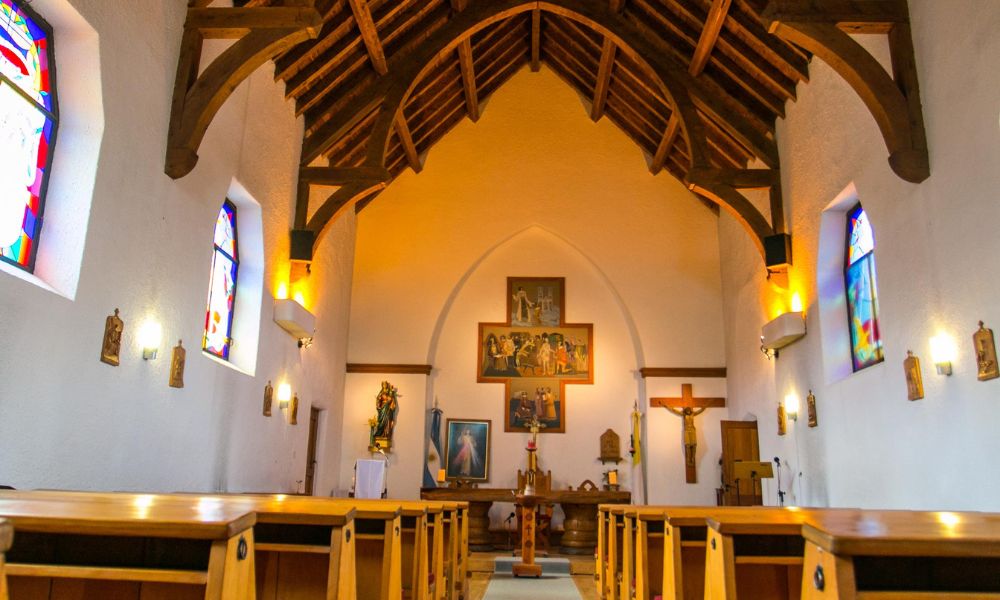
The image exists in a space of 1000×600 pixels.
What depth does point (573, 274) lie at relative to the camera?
1219cm

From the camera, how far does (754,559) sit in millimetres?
2305

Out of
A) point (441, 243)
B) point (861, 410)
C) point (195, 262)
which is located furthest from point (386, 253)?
point (861, 410)

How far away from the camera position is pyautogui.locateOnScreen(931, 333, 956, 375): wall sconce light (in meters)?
5.23

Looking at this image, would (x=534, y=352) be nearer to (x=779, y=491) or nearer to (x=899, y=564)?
(x=779, y=491)

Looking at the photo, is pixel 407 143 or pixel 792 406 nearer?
pixel 792 406

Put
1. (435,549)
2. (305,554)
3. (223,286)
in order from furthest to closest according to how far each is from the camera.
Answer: (223,286)
(435,549)
(305,554)

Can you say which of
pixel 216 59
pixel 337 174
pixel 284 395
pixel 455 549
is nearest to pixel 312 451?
pixel 284 395

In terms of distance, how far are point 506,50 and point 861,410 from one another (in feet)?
24.1

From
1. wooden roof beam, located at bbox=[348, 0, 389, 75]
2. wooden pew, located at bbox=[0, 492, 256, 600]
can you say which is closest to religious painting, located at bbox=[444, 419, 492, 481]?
wooden roof beam, located at bbox=[348, 0, 389, 75]

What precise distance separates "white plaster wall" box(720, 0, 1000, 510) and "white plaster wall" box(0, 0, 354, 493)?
5732 millimetres

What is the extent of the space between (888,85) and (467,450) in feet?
26.0

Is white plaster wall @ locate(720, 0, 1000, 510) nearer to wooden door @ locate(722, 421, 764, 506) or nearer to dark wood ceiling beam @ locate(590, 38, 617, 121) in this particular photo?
wooden door @ locate(722, 421, 764, 506)

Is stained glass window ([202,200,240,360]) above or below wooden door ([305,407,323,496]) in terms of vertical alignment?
above

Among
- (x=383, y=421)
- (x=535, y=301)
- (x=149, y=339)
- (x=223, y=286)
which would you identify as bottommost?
(x=383, y=421)
